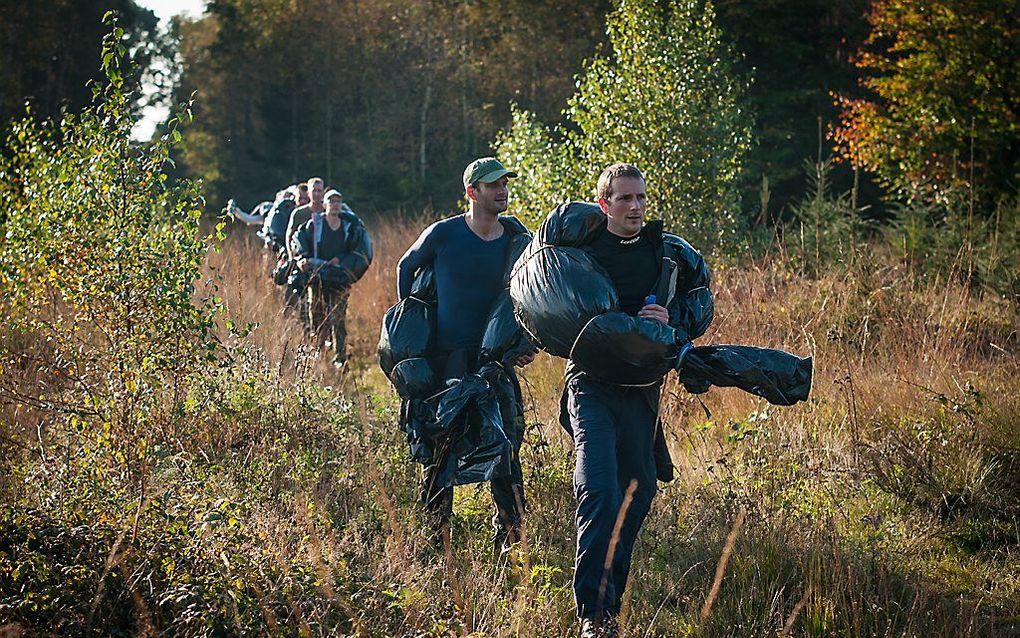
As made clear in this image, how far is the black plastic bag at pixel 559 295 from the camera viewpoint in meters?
4.59

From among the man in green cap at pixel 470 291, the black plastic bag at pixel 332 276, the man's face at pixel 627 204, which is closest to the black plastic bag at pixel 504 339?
the man in green cap at pixel 470 291

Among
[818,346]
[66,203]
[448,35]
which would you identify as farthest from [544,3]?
[66,203]

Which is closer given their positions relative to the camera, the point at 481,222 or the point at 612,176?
the point at 612,176

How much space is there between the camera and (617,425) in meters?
4.79

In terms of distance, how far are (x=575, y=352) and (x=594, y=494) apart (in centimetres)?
56

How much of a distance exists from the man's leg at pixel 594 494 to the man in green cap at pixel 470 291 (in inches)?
44.0

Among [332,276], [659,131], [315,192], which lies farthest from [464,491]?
[659,131]

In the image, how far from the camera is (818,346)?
864cm

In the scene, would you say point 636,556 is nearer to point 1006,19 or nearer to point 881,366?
point 881,366

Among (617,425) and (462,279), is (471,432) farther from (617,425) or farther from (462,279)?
(617,425)

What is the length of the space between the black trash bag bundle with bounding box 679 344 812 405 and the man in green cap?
1556mm

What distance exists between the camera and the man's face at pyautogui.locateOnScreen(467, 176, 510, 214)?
5941 mm

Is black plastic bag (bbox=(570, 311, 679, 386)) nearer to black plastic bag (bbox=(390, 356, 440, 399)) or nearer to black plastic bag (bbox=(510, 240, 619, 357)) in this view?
A: black plastic bag (bbox=(510, 240, 619, 357))

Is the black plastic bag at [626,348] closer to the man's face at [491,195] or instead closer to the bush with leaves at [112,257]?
the man's face at [491,195]
